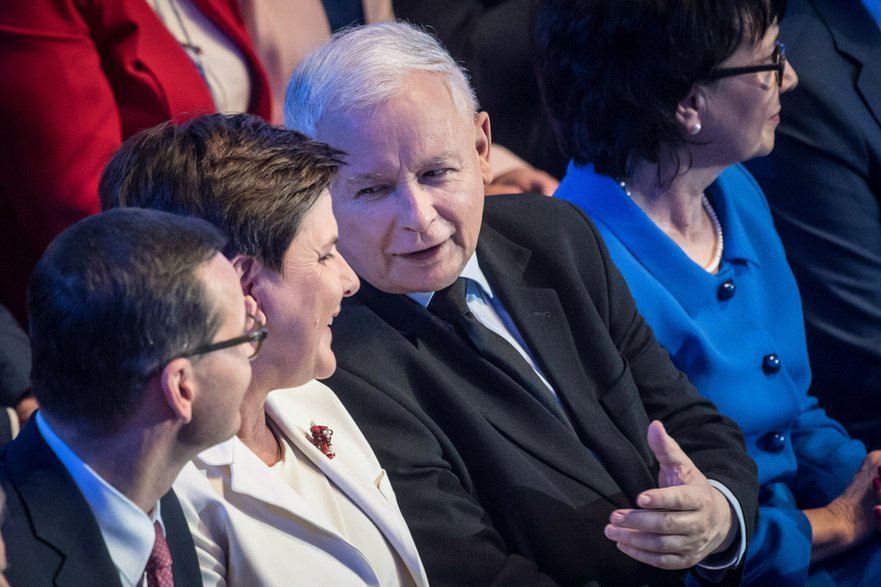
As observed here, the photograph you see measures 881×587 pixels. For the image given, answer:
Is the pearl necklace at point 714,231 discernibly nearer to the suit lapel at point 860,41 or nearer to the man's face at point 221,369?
the suit lapel at point 860,41

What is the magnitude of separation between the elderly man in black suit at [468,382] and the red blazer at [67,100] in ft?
1.80

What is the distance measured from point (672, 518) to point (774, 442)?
632 millimetres

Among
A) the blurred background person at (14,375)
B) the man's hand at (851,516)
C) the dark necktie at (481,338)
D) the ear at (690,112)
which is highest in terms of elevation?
the ear at (690,112)

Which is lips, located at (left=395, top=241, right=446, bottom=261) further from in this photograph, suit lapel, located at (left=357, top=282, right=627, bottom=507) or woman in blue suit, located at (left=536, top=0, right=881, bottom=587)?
woman in blue suit, located at (left=536, top=0, right=881, bottom=587)

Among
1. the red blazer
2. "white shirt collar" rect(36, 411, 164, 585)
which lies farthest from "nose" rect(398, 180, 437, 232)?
"white shirt collar" rect(36, 411, 164, 585)

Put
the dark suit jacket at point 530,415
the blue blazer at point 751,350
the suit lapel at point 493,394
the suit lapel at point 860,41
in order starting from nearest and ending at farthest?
1. the dark suit jacket at point 530,415
2. the suit lapel at point 493,394
3. the blue blazer at point 751,350
4. the suit lapel at point 860,41

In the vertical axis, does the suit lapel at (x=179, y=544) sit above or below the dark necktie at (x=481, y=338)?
above

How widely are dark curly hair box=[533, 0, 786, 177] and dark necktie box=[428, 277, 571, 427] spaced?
63 cm

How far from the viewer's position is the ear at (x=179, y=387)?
46.2 inches

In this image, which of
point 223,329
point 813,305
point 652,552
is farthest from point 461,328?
point 813,305

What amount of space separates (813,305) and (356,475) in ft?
4.63

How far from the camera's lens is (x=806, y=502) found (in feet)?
7.68

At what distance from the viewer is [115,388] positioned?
1165 mm

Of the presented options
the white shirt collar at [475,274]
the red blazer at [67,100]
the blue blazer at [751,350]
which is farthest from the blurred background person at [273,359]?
the blue blazer at [751,350]
